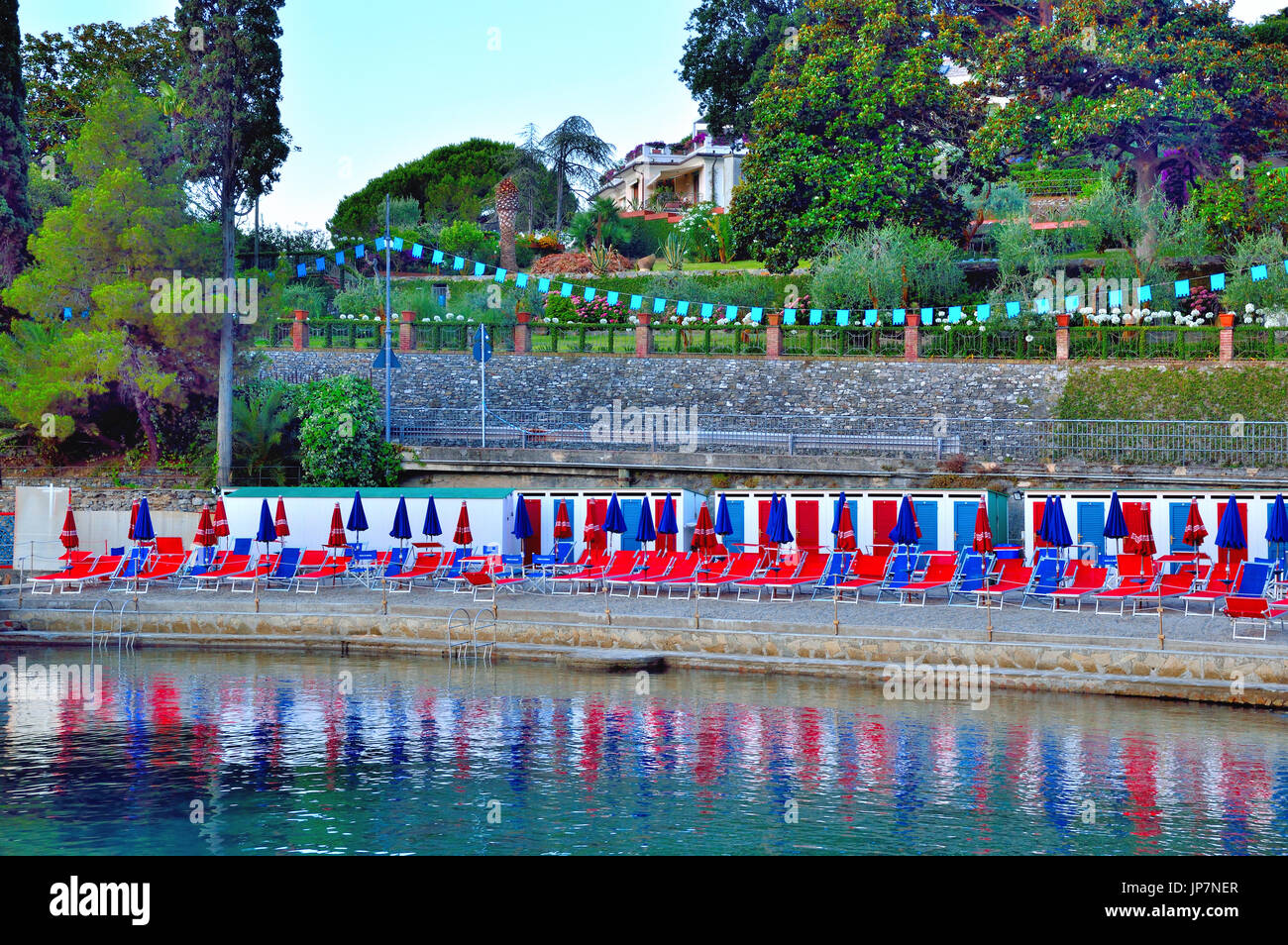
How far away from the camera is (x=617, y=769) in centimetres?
1462

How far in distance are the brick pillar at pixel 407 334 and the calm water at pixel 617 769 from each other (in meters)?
21.1

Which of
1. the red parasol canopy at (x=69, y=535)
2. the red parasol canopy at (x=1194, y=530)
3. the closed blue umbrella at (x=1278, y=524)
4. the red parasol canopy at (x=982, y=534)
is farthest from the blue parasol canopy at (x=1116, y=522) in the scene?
the red parasol canopy at (x=69, y=535)

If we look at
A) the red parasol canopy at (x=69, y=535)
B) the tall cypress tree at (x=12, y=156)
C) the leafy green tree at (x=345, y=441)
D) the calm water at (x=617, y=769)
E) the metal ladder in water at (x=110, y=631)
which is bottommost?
the calm water at (x=617, y=769)

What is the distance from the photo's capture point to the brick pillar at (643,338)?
38.7m

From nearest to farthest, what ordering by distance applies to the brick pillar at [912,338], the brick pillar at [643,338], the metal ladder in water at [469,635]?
the metal ladder in water at [469,635], the brick pillar at [912,338], the brick pillar at [643,338]

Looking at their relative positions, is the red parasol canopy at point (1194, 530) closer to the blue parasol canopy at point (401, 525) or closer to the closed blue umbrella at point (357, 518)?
the blue parasol canopy at point (401, 525)

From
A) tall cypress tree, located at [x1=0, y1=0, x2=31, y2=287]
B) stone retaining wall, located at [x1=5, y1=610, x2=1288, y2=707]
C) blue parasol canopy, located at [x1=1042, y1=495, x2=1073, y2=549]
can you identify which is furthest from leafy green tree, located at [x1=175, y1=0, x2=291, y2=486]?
blue parasol canopy, located at [x1=1042, y1=495, x2=1073, y2=549]

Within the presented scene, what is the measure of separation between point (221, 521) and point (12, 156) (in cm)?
1435

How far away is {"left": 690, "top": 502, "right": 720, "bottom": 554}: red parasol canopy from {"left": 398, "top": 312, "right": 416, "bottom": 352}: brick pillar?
17.7 metres

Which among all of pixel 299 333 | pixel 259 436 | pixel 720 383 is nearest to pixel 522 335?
pixel 720 383

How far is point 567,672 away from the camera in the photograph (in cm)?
1945
